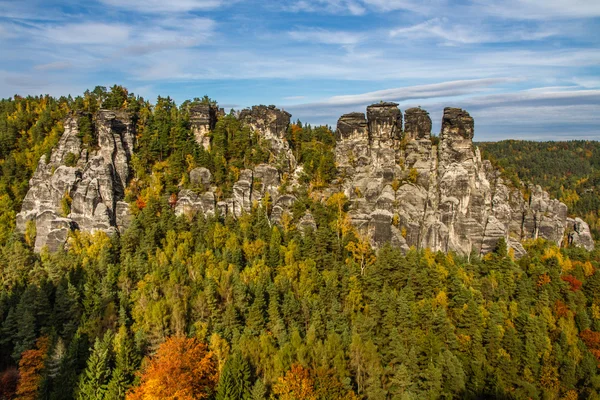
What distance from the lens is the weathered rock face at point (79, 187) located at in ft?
191

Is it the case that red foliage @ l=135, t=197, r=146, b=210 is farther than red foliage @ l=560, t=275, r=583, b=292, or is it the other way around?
red foliage @ l=135, t=197, r=146, b=210

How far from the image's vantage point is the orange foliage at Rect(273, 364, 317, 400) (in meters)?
35.5

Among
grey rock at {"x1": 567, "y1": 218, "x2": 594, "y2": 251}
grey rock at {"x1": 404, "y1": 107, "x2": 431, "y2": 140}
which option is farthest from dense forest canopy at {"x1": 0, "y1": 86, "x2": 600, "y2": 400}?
grey rock at {"x1": 404, "y1": 107, "x2": 431, "y2": 140}

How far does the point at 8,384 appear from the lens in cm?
3881

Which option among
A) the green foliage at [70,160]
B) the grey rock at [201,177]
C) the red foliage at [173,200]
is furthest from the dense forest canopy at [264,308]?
the green foliage at [70,160]

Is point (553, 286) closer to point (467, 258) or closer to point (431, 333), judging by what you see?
point (467, 258)

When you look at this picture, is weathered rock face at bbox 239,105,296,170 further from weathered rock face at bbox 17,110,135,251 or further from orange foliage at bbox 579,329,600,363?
orange foliage at bbox 579,329,600,363

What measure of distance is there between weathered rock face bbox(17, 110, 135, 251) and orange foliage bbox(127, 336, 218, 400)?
85.5 ft

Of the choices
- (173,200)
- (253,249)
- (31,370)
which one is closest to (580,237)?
(253,249)

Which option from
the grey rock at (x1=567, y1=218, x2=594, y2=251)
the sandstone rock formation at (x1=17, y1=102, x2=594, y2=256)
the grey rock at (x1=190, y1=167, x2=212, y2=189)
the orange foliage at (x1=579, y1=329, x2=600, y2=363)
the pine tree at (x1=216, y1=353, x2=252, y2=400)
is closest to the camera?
the pine tree at (x1=216, y1=353, x2=252, y2=400)

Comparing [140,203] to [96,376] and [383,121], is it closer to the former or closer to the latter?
[96,376]

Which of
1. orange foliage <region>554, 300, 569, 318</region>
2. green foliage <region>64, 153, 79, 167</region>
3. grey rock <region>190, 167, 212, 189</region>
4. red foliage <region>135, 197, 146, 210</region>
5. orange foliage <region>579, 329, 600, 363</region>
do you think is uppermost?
green foliage <region>64, 153, 79, 167</region>

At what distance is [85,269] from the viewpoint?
51125 mm

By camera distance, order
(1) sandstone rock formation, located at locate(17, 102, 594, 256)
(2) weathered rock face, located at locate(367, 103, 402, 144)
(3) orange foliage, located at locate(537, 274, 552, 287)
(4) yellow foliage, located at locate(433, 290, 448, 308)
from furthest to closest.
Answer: (2) weathered rock face, located at locate(367, 103, 402, 144) → (1) sandstone rock formation, located at locate(17, 102, 594, 256) → (3) orange foliage, located at locate(537, 274, 552, 287) → (4) yellow foliage, located at locate(433, 290, 448, 308)
